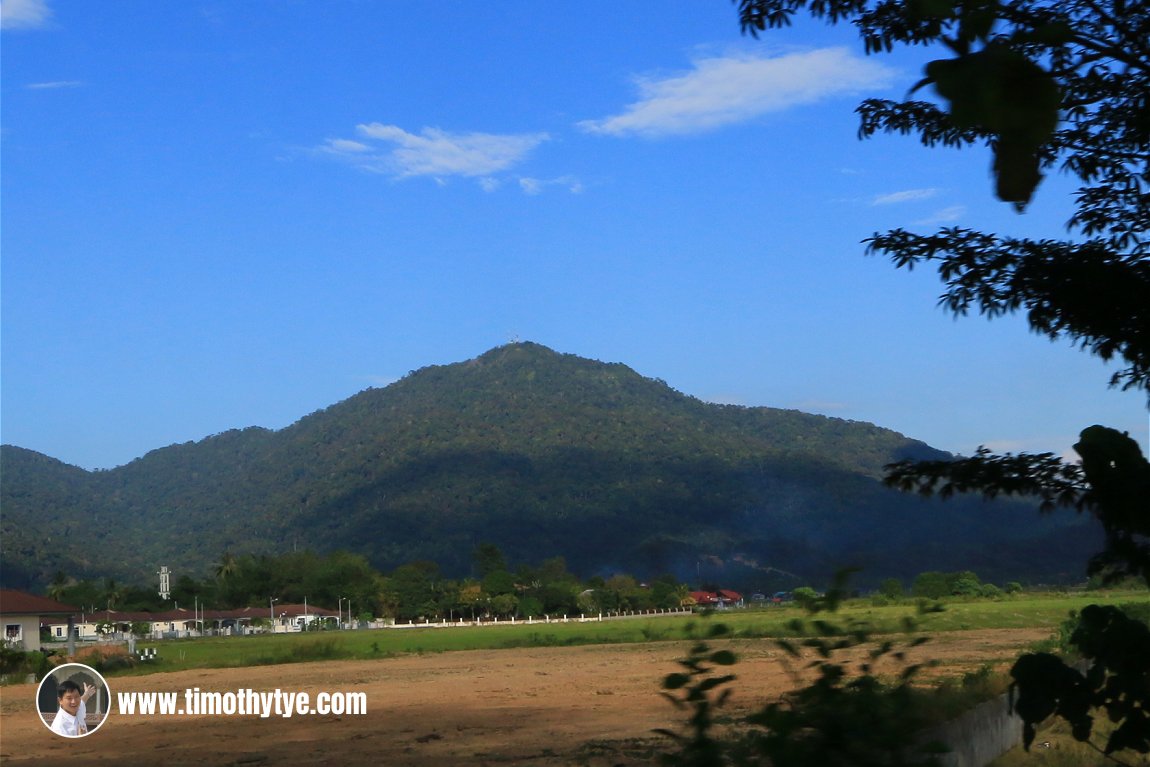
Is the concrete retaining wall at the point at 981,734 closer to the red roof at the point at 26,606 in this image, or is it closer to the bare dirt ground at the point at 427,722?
the bare dirt ground at the point at 427,722

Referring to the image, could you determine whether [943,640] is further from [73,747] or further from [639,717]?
[73,747]

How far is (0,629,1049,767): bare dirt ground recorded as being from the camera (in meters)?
16.2

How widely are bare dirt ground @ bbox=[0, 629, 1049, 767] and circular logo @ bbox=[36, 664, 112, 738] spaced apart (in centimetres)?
29

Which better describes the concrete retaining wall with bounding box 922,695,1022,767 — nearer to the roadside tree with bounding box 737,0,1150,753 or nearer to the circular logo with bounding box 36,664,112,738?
the roadside tree with bounding box 737,0,1150,753

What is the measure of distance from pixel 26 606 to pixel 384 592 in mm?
58289

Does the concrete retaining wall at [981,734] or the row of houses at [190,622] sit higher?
the concrete retaining wall at [981,734]

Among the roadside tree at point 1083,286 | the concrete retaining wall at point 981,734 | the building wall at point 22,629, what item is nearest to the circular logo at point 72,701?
the concrete retaining wall at point 981,734

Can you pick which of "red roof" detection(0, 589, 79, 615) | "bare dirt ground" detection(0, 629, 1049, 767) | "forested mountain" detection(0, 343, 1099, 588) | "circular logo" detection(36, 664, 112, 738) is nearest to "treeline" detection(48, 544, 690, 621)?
"forested mountain" detection(0, 343, 1099, 588)

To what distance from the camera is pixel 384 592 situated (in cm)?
10212

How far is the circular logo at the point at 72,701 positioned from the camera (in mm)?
18656

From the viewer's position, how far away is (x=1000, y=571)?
7619 cm

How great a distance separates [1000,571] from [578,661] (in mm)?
45570

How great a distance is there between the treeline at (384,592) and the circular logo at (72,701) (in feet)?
238

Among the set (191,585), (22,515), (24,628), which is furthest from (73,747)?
(22,515)
